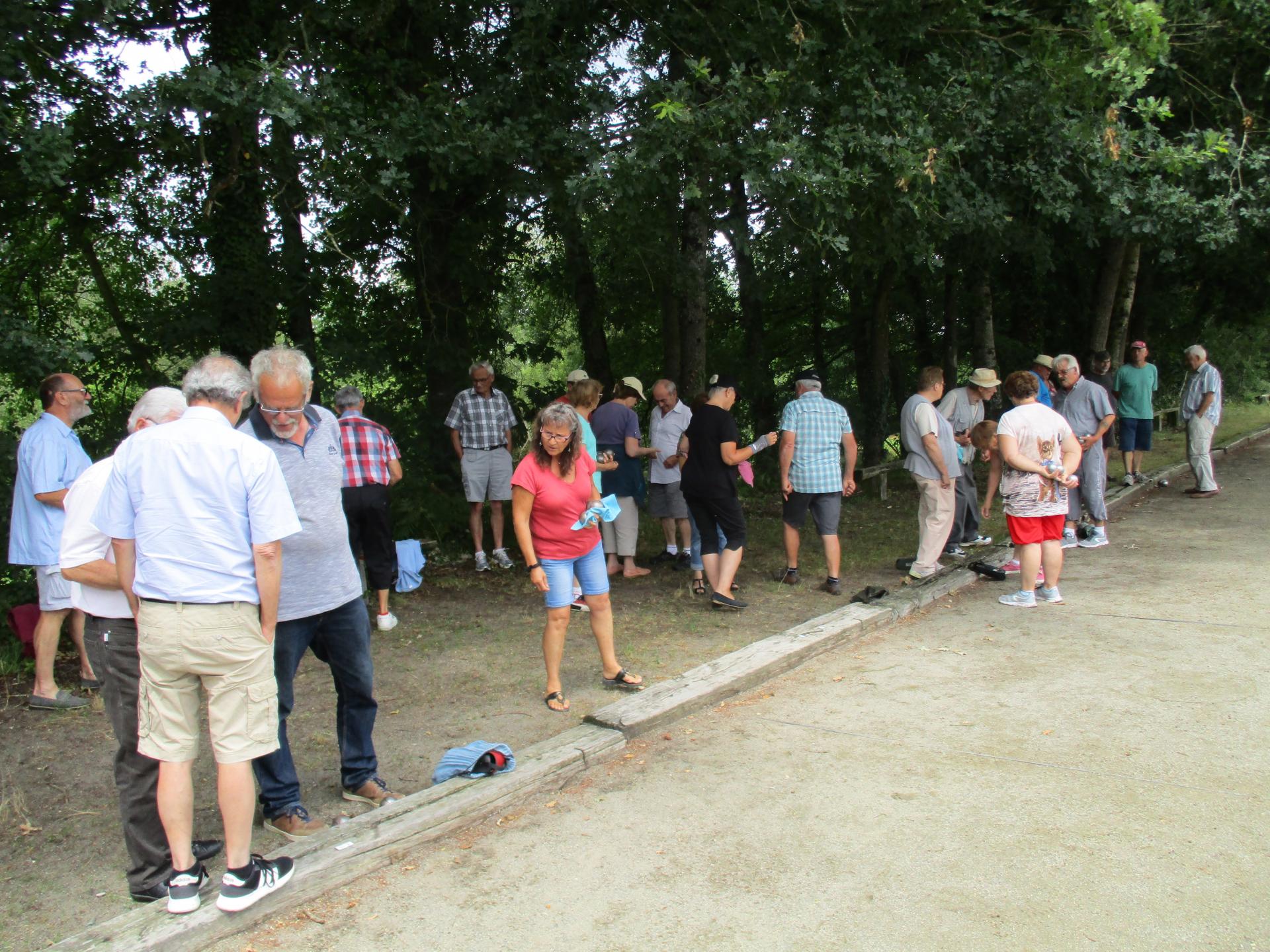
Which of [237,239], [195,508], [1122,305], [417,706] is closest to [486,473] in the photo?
[237,239]

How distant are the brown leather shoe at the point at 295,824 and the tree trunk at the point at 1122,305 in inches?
661

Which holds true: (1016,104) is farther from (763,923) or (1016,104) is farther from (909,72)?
(763,923)

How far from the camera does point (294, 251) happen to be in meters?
10.2

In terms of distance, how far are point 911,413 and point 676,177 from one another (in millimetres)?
2763

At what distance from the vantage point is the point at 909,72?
8.97m

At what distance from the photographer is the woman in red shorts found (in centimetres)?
742

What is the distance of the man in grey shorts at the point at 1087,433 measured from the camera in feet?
30.9

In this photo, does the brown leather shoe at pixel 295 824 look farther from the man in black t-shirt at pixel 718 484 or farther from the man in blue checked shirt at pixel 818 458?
the man in blue checked shirt at pixel 818 458

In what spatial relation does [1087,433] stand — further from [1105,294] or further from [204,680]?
[1105,294]

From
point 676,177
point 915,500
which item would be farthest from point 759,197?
point 915,500

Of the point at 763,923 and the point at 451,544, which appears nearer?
the point at 763,923

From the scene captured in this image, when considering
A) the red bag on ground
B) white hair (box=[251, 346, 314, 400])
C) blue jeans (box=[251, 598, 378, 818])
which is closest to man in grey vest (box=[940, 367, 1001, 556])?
blue jeans (box=[251, 598, 378, 818])

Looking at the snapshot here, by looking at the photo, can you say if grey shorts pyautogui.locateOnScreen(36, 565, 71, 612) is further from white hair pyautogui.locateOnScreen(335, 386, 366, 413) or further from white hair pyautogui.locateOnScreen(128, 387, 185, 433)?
white hair pyautogui.locateOnScreen(128, 387, 185, 433)

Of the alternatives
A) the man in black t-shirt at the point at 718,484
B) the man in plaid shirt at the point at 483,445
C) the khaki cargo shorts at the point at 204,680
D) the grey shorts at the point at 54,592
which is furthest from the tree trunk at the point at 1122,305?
the khaki cargo shorts at the point at 204,680
